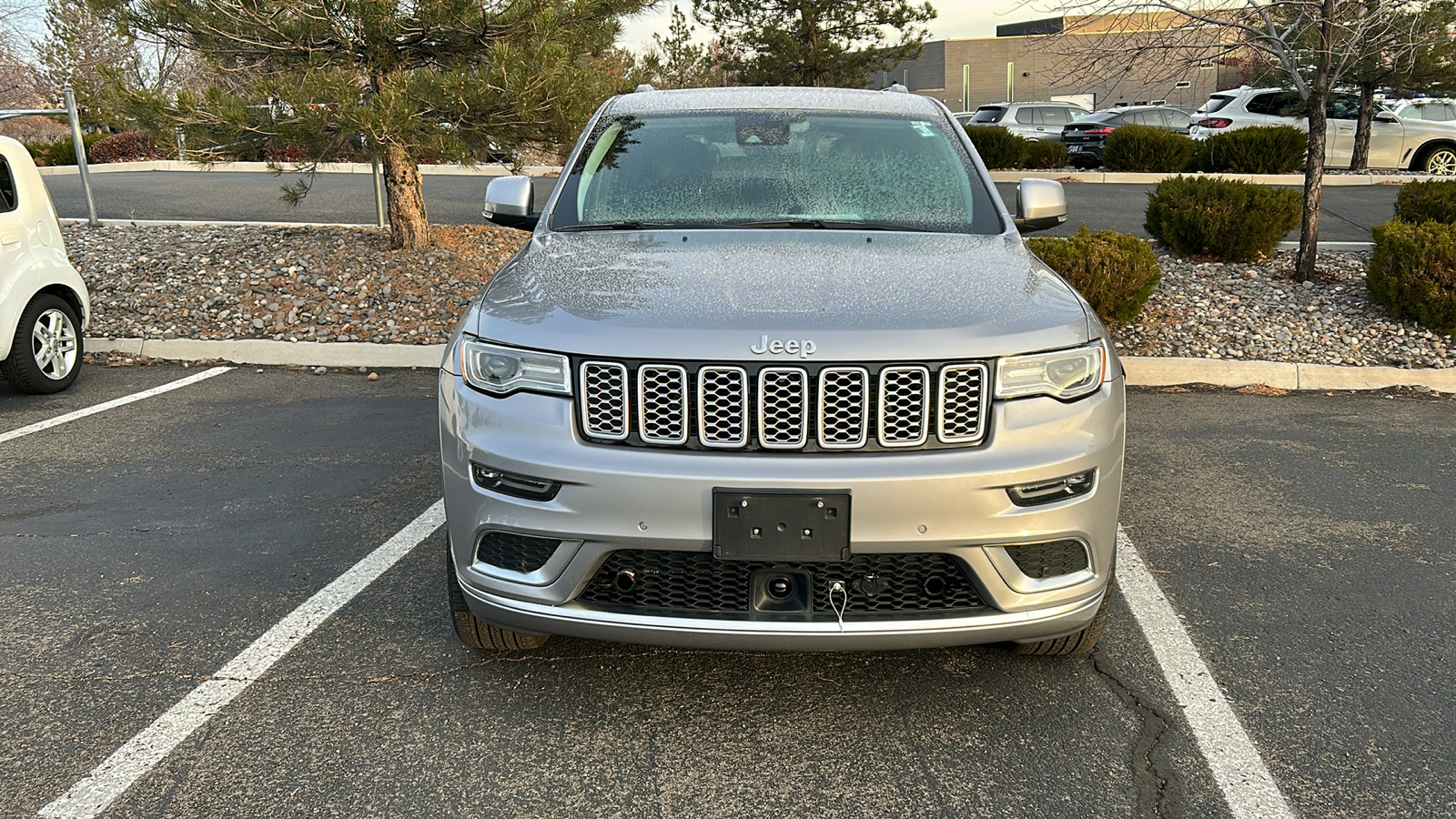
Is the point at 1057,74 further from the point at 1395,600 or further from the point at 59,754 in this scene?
the point at 59,754

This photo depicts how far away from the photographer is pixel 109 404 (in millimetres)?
6820

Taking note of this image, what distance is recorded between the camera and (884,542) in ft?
9.03

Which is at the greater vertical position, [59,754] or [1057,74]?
[1057,74]

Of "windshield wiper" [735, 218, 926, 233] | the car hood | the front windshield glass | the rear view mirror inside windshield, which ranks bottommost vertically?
the car hood

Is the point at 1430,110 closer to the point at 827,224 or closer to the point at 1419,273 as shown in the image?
the point at 1419,273

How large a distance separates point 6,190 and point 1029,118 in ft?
80.4

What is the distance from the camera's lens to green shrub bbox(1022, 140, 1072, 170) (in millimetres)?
21469

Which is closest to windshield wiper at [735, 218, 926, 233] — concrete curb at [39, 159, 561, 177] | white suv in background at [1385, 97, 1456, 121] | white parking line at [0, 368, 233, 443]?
white parking line at [0, 368, 233, 443]

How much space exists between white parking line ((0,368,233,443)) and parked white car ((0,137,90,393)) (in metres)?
0.53

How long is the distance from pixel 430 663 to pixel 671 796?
106 centimetres

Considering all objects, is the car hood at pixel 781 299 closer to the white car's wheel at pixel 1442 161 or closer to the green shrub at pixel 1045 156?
the green shrub at pixel 1045 156

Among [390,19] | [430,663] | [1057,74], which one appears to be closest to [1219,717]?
[430,663]

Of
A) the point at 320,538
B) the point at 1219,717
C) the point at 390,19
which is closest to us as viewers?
the point at 1219,717

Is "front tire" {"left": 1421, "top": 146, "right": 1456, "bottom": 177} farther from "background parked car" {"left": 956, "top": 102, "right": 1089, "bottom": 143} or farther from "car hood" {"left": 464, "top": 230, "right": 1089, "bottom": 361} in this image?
"car hood" {"left": 464, "top": 230, "right": 1089, "bottom": 361}
